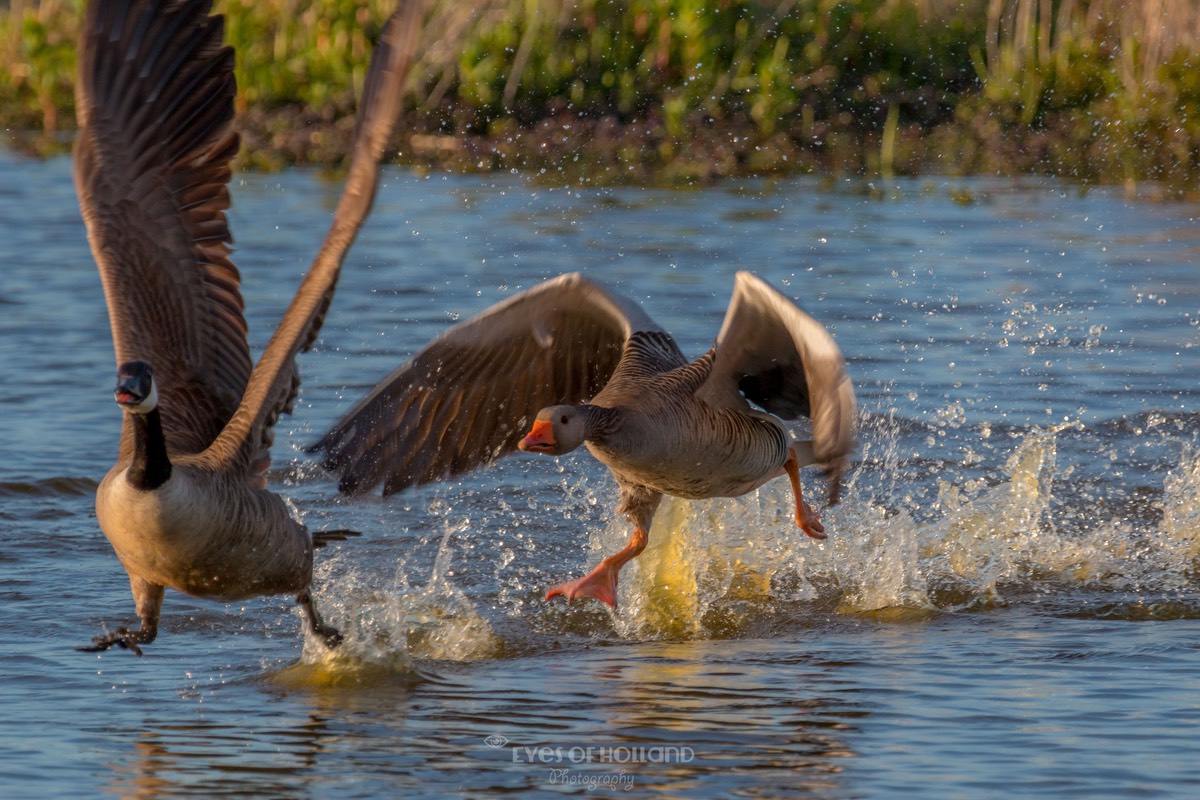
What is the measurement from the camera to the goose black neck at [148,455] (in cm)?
561

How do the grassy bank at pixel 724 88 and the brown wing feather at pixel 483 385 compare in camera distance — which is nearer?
the brown wing feather at pixel 483 385

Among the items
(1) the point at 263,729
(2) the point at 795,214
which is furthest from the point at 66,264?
(1) the point at 263,729

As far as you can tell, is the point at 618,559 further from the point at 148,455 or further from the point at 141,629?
the point at 148,455

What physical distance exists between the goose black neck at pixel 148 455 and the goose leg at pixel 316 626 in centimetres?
120

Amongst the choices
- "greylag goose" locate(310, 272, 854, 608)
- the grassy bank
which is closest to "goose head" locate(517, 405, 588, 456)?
"greylag goose" locate(310, 272, 854, 608)

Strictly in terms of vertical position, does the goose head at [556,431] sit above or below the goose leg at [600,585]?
above

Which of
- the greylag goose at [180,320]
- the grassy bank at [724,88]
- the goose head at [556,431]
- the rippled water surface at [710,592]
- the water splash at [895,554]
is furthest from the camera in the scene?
the grassy bank at [724,88]

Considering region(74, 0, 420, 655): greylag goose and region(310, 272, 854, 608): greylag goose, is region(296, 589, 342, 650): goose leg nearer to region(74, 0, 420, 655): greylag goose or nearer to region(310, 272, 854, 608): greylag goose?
region(74, 0, 420, 655): greylag goose

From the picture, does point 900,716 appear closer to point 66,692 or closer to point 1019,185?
point 66,692

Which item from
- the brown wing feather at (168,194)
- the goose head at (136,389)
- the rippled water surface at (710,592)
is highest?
the brown wing feather at (168,194)

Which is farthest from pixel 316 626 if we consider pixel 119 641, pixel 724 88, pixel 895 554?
pixel 724 88

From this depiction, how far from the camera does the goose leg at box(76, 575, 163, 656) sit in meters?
6.27

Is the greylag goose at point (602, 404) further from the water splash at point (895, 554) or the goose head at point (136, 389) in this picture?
the goose head at point (136, 389)

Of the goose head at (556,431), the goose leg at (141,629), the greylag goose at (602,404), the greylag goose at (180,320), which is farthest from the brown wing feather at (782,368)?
the goose leg at (141,629)
